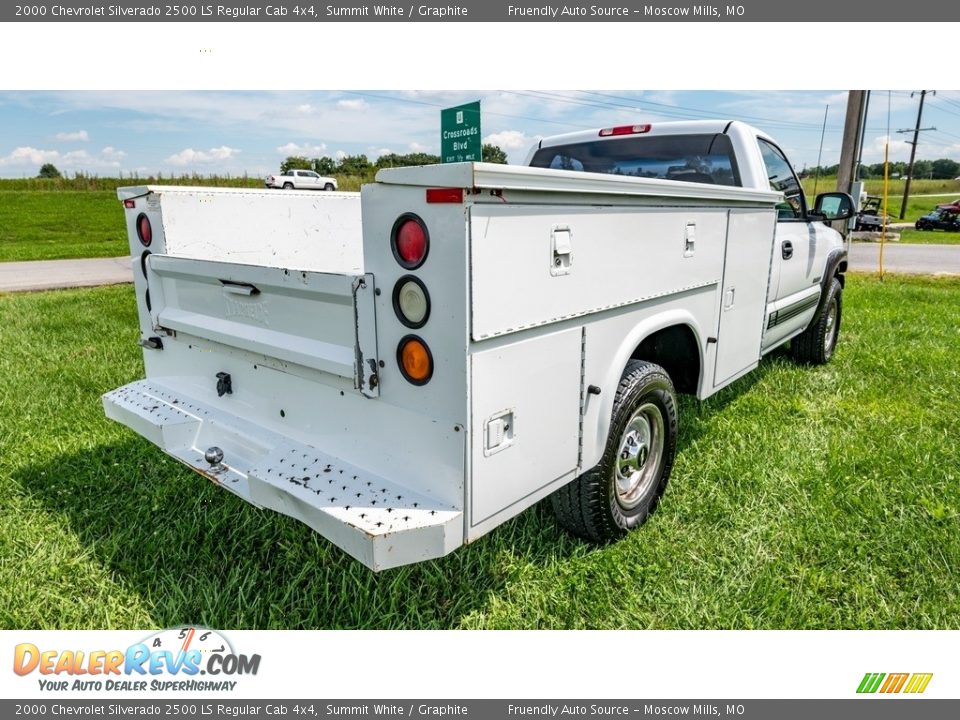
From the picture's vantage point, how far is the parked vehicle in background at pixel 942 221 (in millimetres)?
32188

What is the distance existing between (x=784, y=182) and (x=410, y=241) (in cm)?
371

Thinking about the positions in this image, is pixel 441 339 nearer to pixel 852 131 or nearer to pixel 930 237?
pixel 852 131

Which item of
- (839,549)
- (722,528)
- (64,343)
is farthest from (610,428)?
(64,343)

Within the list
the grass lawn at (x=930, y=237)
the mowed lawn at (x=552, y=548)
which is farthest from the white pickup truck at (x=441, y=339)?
the grass lawn at (x=930, y=237)

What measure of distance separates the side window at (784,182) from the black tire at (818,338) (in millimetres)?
1112

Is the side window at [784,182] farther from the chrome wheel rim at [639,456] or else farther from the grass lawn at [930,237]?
the grass lawn at [930,237]

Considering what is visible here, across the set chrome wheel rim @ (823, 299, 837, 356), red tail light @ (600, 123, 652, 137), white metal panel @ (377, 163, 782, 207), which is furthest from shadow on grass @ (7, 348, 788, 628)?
chrome wheel rim @ (823, 299, 837, 356)

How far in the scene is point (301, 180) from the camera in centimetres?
3194

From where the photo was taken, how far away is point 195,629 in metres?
2.39

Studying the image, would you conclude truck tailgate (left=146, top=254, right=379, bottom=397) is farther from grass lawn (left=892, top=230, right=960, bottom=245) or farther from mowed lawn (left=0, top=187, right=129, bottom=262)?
grass lawn (left=892, top=230, right=960, bottom=245)

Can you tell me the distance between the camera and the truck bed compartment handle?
263 centimetres

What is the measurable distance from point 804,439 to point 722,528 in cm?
136

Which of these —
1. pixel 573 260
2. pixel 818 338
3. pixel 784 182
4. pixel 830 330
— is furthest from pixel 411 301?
pixel 830 330

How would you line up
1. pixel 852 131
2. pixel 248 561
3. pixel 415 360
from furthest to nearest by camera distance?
pixel 852 131 → pixel 248 561 → pixel 415 360
